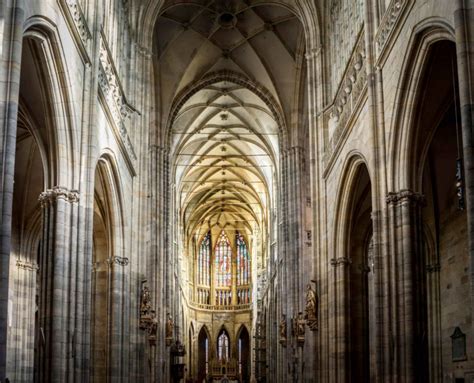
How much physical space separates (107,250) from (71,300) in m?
8.22

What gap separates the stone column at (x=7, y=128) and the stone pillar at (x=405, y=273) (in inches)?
357

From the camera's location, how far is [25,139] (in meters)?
25.9

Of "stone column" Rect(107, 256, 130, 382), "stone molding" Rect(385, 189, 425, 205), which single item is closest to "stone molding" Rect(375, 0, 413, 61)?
"stone molding" Rect(385, 189, 425, 205)

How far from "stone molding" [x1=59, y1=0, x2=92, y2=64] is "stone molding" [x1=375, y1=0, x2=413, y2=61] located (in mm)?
7849

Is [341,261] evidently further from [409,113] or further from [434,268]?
[409,113]

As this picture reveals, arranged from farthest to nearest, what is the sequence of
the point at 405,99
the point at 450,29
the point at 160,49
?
the point at 160,49
the point at 405,99
the point at 450,29

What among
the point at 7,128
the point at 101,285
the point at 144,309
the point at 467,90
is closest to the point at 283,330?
the point at 144,309

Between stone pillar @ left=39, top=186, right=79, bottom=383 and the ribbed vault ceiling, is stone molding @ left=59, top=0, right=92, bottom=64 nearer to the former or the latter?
stone pillar @ left=39, top=186, right=79, bottom=383

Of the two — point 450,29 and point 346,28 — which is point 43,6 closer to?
point 450,29

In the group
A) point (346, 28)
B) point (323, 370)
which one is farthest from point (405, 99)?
point (323, 370)

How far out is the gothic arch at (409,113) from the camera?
54.6 feet

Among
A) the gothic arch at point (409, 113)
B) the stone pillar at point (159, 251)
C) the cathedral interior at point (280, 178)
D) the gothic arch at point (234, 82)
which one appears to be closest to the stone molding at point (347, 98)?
the cathedral interior at point (280, 178)

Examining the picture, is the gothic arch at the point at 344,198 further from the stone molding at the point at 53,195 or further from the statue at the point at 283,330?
the statue at the point at 283,330

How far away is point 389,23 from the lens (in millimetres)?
19078
